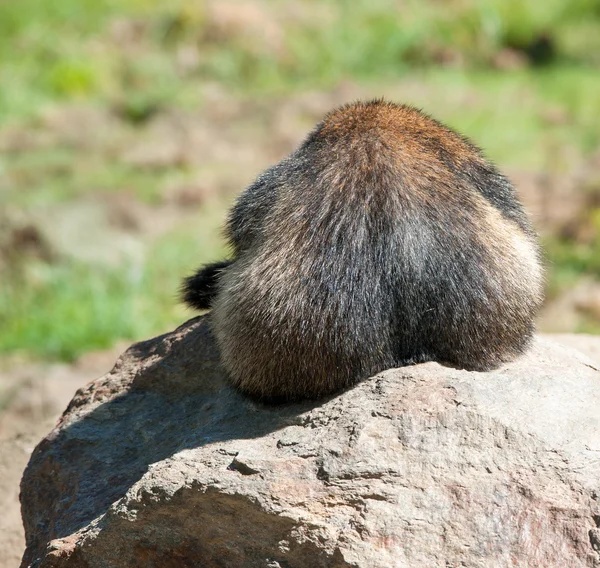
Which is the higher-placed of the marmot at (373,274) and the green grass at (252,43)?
the green grass at (252,43)

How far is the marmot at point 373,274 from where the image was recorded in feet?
11.4

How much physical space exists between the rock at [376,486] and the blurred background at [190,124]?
1.94 meters

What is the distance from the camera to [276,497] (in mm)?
3111

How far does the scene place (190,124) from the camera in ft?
40.2

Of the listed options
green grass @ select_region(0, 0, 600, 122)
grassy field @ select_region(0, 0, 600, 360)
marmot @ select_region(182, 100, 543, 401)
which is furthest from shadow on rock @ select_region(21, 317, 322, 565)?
green grass @ select_region(0, 0, 600, 122)

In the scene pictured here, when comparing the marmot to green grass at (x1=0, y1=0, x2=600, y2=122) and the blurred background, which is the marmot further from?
green grass at (x1=0, y1=0, x2=600, y2=122)

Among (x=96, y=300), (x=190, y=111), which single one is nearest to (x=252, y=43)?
(x=190, y=111)

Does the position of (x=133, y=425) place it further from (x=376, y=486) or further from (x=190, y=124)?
(x=190, y=124)

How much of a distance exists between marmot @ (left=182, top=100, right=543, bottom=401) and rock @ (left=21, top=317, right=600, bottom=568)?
0.14 m

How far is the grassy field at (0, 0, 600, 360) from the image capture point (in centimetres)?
890

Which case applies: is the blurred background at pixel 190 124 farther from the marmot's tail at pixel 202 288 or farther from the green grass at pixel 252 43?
the marmot's tail at pixel 202 288

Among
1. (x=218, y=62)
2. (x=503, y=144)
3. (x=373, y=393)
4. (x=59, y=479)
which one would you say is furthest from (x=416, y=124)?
(x=218, y=62)

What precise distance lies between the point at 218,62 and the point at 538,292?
10.7 meters

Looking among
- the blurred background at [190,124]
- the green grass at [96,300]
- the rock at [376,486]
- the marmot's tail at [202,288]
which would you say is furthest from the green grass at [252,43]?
the rock at [376,486]
